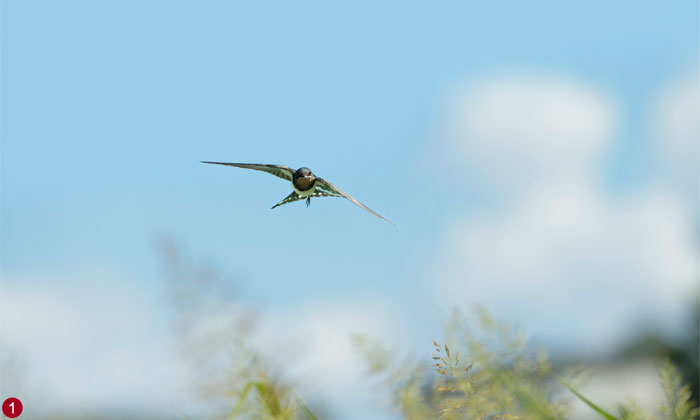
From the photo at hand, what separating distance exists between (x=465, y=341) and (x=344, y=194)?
3555 millimetres

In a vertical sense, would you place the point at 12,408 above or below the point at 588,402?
above

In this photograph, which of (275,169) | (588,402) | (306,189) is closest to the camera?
(588,402)

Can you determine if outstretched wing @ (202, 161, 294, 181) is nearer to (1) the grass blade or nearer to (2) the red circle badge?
(2) the red circle badge

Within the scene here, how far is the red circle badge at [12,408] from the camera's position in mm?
2771

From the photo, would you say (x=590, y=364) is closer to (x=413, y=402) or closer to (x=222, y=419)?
(x=413, y=402)

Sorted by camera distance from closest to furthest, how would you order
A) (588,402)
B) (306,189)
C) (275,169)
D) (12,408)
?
(588,402), (12,408), (306,189), (275,169)

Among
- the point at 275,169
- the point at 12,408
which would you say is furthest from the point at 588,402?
the point at 275,169

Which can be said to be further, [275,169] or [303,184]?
[275,169]

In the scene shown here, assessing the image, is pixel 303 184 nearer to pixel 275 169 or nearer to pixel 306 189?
pixel 306 189

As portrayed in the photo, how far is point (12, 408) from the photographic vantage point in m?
2.79

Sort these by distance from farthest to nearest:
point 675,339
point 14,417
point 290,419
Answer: point 675,339 < point 14,417 < point 290,419

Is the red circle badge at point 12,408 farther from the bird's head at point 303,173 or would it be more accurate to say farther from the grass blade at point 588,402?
the bird's head at point 303,173

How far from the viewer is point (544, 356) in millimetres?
2020

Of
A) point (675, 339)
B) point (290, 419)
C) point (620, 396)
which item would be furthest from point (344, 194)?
point (675, 339)
